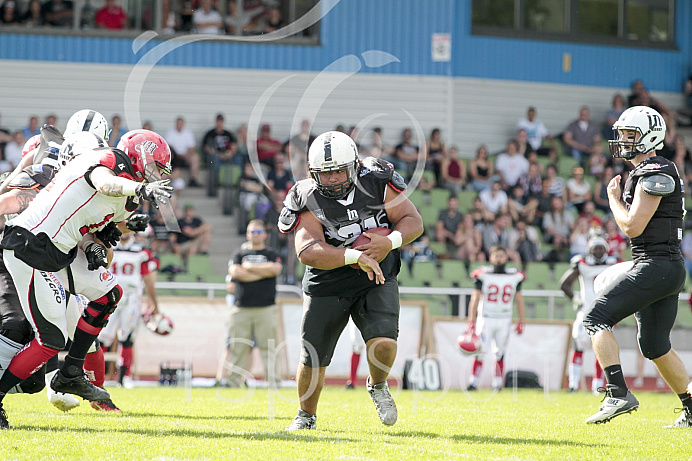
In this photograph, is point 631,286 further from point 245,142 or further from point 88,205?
point 245,142

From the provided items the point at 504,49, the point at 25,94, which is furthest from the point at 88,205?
the point at 504,49

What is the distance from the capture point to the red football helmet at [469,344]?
11094mm

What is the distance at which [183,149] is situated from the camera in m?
16.2

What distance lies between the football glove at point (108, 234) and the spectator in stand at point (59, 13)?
12.2 m

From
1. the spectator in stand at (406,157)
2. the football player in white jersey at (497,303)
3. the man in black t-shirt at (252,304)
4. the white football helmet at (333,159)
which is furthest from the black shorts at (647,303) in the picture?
the spectator in stand at (406,157)

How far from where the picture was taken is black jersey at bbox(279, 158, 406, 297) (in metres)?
5.73

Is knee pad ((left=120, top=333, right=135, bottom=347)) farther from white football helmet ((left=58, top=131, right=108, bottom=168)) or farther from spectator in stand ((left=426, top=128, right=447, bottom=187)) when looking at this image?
spectator in stand ((left=426, top=128, right=447, bottom=187))

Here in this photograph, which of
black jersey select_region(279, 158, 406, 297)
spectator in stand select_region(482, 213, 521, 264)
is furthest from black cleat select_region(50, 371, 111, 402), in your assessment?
spectator in stand select_region(482, 213, 521, 264)

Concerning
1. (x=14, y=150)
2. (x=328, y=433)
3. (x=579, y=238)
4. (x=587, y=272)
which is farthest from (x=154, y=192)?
(x=579, y=238)

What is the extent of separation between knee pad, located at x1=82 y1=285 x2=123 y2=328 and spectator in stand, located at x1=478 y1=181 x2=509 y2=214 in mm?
10414

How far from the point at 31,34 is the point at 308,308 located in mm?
13437

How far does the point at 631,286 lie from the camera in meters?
6.18

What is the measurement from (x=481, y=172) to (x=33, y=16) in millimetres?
9044

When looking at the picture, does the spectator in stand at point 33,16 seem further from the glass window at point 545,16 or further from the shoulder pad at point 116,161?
the shoulder pad at point 116,161
